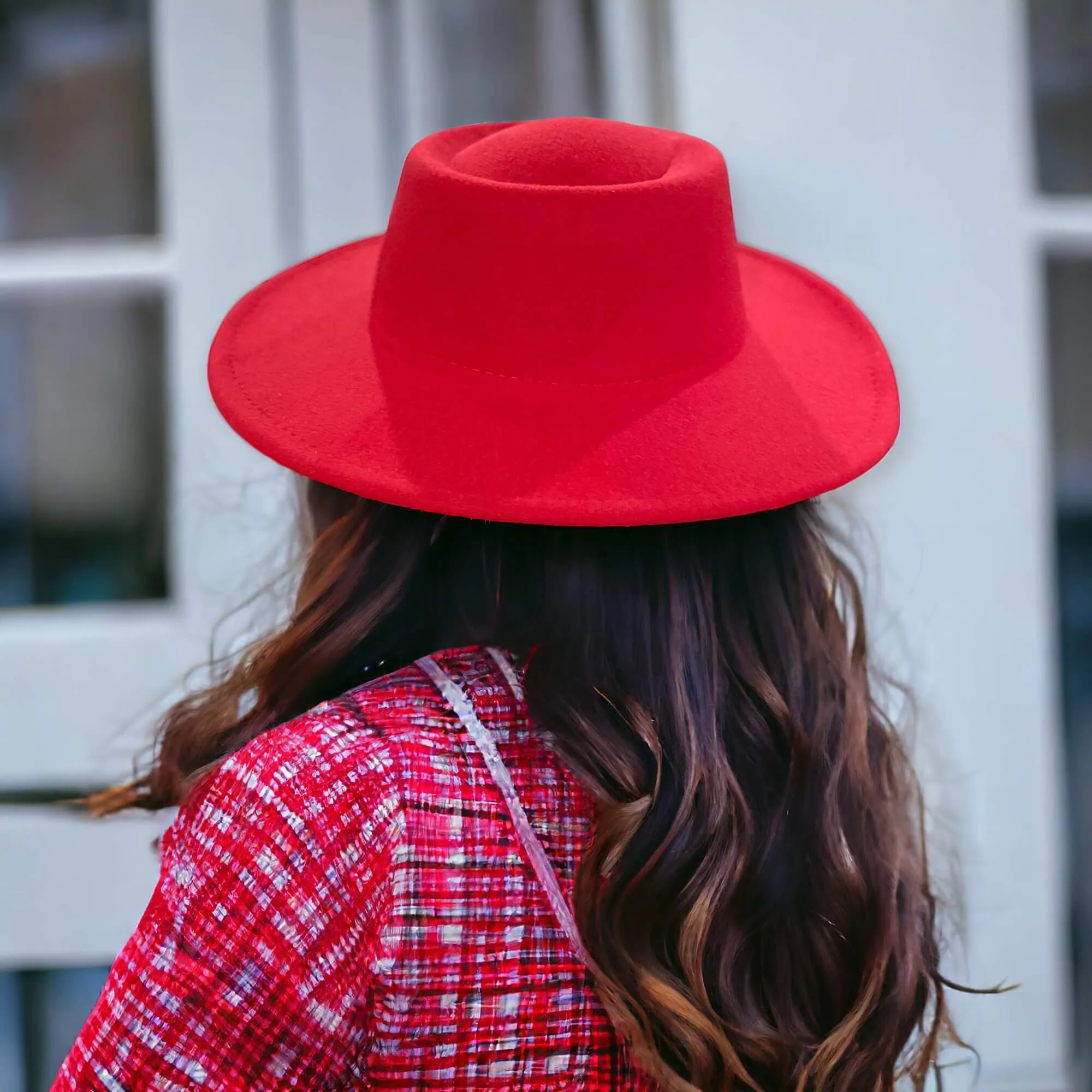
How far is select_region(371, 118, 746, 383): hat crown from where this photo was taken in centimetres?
54

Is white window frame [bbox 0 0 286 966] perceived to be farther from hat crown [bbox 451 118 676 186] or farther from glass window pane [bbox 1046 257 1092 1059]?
glass window pane [bbox 1046 257 1092 1059]

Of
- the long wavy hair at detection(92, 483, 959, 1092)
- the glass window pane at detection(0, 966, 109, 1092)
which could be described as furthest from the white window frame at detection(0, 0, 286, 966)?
the long wavy hair at detection(92, 483, 959, 1092)

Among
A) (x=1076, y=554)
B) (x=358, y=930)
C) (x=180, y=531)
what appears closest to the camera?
(x=358, y=930)

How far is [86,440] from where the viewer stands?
1.09m

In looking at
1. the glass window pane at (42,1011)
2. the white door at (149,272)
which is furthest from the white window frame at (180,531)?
the glass window pane at (42,1011)

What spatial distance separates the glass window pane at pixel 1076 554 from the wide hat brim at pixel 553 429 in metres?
0.65

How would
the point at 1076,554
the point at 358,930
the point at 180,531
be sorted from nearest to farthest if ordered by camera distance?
the point at 358,930
the point at 180,531
the point at 1076,554

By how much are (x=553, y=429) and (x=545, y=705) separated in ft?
0.50

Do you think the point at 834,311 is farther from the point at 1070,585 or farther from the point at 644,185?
the point at 1070,585

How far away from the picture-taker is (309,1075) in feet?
1.64

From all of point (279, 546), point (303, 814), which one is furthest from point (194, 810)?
point (279, 546)

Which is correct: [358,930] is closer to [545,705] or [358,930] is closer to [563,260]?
[545,705]

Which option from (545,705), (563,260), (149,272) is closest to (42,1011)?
(149,272)

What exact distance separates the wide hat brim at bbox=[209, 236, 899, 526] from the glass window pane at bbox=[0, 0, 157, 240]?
1.91ft
